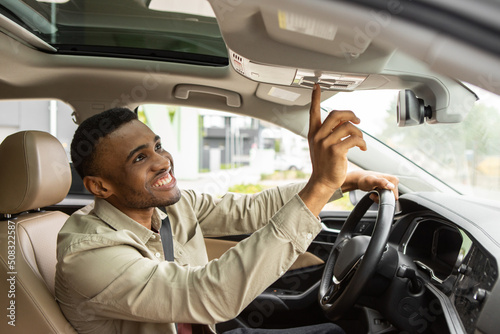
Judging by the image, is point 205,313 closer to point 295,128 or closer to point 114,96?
point 295,128

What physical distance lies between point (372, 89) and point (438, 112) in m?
0.20

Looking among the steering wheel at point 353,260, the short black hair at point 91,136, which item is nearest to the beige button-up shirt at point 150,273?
the short black hair at point 91,136

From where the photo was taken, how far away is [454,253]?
1.58m

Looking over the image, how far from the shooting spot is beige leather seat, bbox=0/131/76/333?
138 cm

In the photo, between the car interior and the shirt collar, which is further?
the shirt collar

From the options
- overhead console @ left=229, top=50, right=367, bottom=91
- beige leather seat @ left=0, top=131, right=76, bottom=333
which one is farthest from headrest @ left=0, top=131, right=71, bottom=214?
overhead console @ left=229, top=50, right=367, bottom=91

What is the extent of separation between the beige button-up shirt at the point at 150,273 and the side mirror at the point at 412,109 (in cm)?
47

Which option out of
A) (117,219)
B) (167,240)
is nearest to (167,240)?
(167,240)

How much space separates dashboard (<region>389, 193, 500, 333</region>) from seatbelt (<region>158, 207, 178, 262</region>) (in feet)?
2.70

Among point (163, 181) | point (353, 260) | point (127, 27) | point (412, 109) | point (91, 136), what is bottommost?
point (353, 260)

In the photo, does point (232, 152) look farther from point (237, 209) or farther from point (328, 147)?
point (328, 147)

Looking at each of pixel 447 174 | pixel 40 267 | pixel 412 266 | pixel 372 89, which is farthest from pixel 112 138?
pixel 447 174

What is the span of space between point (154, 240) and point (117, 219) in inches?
5.6

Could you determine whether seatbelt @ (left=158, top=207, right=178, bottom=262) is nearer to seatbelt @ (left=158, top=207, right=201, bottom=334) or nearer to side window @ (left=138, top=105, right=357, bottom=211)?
seatbelt @ (left=158, top=207, right=201, bottom=334)
